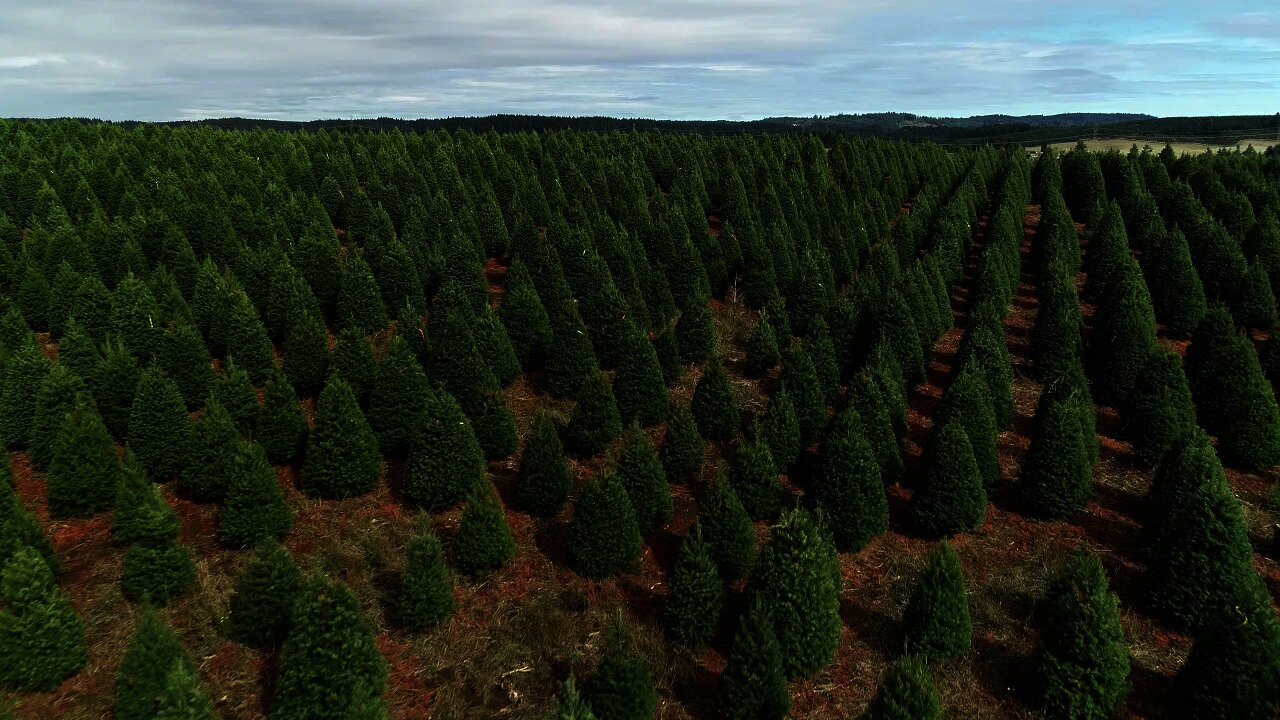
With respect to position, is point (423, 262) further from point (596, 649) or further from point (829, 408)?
point (596, 649)

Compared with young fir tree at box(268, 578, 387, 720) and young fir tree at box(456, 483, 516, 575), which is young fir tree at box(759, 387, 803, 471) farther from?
young fir tree at box(268, 578, 387, 720)

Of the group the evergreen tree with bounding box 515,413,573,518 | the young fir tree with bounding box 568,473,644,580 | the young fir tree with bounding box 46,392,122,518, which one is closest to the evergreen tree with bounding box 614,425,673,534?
the young fir tree with bounding box 568,473,644,580

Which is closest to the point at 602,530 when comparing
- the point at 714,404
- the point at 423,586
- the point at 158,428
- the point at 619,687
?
the point at 423,586

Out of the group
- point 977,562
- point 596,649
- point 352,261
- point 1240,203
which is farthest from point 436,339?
point 1240,203

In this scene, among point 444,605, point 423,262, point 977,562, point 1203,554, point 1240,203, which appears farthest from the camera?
point 1240,203

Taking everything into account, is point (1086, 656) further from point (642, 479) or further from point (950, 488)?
point (642, 479)

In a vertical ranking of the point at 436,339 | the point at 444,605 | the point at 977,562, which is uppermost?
the point at 436,339
